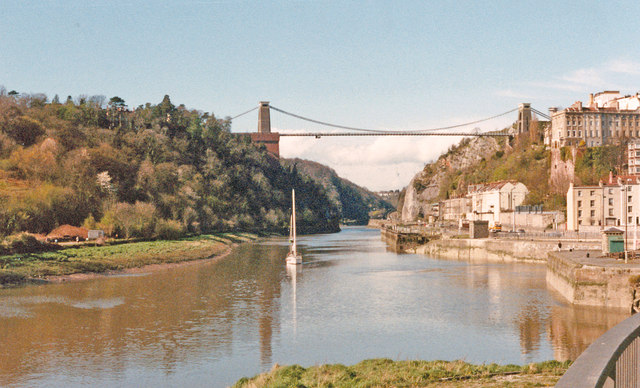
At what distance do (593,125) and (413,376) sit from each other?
138 metres

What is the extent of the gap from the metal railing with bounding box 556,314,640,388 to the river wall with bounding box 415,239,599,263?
55708 mm

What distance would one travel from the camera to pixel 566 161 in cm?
12512

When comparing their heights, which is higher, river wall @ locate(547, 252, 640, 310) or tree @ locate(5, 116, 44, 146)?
tree @ locate(5, 116, 44, 146)

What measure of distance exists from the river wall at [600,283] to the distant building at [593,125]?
357 feet

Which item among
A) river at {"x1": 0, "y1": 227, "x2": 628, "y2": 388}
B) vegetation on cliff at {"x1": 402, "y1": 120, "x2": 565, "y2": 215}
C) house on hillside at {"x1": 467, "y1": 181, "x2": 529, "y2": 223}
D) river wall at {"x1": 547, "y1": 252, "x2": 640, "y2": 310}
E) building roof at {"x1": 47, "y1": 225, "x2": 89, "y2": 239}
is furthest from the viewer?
vegetation on cliff at {"x1": 402, "y1": 120, "x2": 565, "y2": 215}

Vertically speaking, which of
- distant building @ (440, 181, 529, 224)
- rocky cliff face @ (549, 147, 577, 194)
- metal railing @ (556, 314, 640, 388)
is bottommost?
metal railing @ (556, 314, 640, 388)

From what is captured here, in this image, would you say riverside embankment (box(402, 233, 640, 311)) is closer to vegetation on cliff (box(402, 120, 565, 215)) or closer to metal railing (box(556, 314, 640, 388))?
metal railing (box(556, 314, 640, 388))

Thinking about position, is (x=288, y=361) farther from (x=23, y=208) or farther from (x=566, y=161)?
(x=566, y=161)

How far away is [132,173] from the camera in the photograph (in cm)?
10994

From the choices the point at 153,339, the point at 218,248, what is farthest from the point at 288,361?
the point at 218,248

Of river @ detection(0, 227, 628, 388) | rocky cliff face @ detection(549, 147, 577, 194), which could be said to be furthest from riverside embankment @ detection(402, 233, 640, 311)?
rocky cliff face @ detection(549, 147, 577, 194)

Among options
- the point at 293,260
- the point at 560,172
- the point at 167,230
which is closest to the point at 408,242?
the point at 293,260

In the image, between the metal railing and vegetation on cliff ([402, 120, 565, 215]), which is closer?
the metal railing

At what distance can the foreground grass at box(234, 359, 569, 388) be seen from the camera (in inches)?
648
